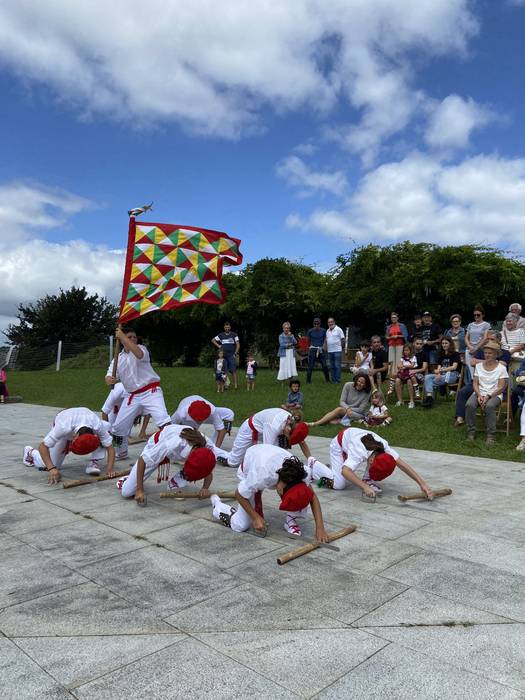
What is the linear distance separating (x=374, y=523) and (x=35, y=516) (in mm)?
3213

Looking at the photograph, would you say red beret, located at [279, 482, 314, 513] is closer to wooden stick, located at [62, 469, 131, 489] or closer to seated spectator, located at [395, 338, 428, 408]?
wooden stick, located at [62, 469, 131, 489]

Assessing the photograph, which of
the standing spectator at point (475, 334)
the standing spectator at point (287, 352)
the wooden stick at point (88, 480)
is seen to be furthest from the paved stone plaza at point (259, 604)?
the standing spectator at point (287, 352)

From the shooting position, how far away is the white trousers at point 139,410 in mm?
7805

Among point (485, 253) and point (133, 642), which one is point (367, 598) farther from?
point (485, 253)

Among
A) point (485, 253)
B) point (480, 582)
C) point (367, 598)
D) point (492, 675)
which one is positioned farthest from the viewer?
point (485, 253)

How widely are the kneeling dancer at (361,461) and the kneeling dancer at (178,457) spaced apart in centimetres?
132

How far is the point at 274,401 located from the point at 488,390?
5.33m

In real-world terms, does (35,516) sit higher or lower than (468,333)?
lower

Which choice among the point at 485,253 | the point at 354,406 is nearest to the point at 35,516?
the point at 354,406

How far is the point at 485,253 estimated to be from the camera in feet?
58.0

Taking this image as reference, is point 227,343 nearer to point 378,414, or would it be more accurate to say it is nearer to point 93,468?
point 378,414

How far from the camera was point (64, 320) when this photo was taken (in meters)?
50.5

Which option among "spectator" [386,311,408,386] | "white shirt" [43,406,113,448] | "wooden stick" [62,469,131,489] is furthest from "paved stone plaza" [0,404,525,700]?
"spectator" [386,311,408,386]

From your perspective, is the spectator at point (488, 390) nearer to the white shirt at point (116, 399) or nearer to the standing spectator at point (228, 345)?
the white shirt at point (116, 399)
